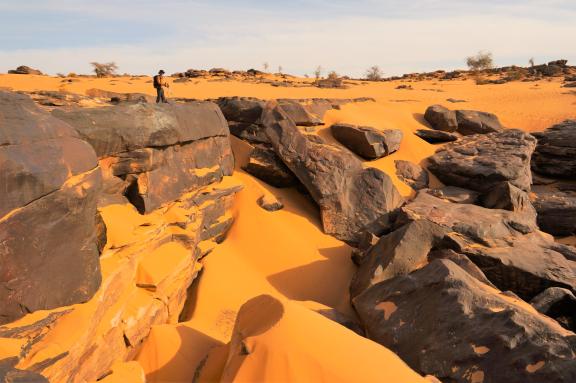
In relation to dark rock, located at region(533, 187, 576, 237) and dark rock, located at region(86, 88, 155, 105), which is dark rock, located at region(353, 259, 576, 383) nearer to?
dark rock, located at region(86, 88, 155, 105)

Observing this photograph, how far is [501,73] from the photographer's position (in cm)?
4044

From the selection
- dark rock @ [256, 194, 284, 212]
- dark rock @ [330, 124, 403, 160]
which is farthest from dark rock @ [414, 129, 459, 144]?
dark rock @ [256, 194, 284, 212]

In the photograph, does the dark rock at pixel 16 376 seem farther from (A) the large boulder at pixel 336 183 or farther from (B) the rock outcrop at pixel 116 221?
(A) the large boulder at pixel 336 183

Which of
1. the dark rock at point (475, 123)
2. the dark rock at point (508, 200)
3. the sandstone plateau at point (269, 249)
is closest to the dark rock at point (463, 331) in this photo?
the sandstone plateau at point (269, 249)

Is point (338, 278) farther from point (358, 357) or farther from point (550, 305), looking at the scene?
point (358, 357)

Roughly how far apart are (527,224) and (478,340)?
494cm

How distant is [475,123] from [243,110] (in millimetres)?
8749

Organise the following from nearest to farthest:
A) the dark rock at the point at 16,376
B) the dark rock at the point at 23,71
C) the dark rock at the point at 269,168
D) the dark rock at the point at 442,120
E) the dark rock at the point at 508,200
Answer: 1. the dark rock at the point at 16,376
2. the dark rock at the point at 508,200
3. the dark rock at the point at 269,168
4. the dark rock at the point at 442,120
5. the dark rock at the point at 23,71

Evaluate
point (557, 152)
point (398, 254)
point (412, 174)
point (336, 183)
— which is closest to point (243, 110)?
point (336, 183)

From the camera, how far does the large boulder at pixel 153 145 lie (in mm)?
6062

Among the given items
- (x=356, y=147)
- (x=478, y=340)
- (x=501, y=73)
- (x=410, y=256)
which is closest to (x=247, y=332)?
(x=478, y=340)

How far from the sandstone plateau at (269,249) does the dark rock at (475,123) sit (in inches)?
61.2

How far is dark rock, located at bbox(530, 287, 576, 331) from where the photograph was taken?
6055mm

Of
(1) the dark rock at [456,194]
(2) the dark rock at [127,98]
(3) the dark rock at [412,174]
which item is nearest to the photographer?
(2) the dark rock at [127,98]
